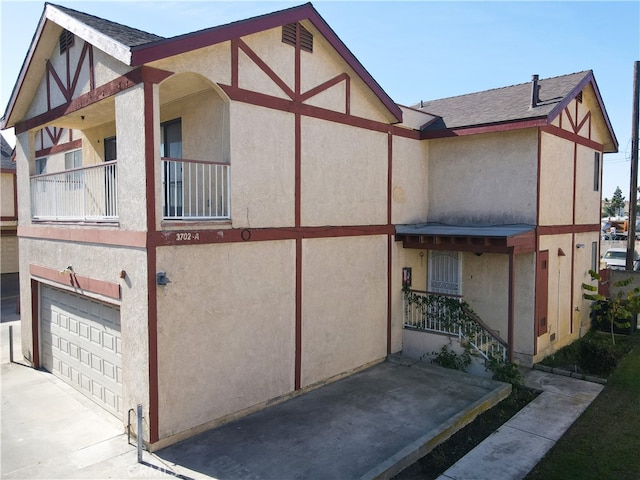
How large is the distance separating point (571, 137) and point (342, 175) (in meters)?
7.50

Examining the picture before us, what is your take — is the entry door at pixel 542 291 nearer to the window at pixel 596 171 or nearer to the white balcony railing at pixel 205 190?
the window at pixel 596 171

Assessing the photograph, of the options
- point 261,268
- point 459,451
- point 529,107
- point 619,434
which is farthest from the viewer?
point 529,107

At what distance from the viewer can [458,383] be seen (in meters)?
10.7

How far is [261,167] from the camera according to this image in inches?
360

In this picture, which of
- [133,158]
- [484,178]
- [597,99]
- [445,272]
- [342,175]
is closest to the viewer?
[133,158]

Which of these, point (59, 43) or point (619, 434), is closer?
point (619, 434)

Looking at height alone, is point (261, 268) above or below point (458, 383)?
above

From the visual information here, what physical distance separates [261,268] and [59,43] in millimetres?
6758

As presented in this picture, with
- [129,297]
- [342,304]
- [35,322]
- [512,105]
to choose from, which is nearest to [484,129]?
[512,105]

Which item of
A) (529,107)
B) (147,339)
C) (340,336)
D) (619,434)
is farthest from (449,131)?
(147,339)

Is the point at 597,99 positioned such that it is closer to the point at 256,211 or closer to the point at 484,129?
the point at 484,129

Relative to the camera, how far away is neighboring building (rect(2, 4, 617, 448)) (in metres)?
7.89

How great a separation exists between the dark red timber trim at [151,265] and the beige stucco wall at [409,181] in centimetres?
A: 677

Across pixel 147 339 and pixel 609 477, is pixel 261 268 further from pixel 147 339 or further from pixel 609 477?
pixel 609 477
